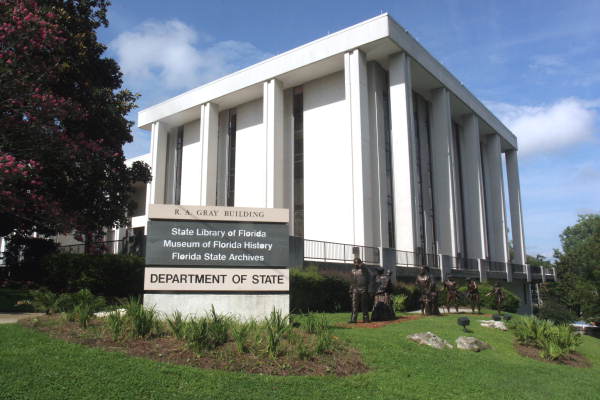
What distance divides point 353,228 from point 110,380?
20302 mm

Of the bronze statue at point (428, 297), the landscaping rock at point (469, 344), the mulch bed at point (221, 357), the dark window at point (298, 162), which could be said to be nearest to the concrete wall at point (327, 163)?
the dark window at point (298, 162)

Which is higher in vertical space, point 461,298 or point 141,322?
point 141,322

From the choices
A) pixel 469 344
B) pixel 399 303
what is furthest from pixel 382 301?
pixel 399 303

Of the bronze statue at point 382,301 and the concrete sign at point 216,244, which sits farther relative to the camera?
the bronze statue at point 382,301

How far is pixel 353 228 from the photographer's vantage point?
2575 cm

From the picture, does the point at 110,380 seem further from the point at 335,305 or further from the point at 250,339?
the point at 335,305

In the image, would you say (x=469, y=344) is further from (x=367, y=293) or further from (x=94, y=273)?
(x=94, y=273)

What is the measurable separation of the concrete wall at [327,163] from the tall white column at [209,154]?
7.47 m

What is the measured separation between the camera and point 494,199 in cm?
4294

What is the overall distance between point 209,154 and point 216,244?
2452 centimetres

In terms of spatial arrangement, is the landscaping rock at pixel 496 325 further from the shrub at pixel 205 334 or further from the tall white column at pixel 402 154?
the tall white column at pixel 402 154

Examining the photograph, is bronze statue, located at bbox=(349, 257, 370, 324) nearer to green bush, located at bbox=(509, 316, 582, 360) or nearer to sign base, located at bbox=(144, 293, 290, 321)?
sign base, located at bbox=(144, 293, 290, 321)

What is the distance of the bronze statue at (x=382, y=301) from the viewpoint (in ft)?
45.3

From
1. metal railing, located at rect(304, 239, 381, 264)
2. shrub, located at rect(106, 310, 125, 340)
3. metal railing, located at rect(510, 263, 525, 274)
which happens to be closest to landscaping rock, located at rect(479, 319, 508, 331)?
metal railing, located at rect(304, 239, 381, 264)
